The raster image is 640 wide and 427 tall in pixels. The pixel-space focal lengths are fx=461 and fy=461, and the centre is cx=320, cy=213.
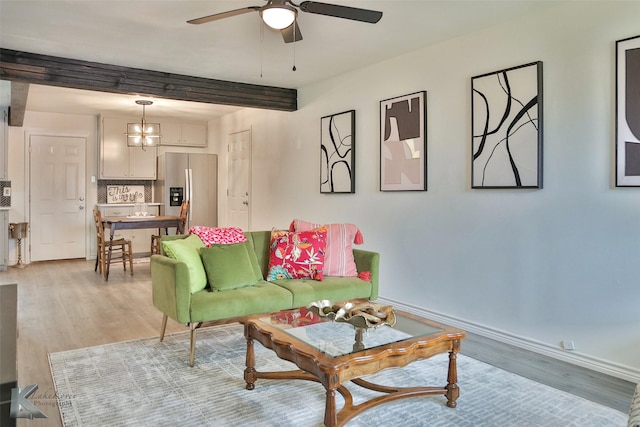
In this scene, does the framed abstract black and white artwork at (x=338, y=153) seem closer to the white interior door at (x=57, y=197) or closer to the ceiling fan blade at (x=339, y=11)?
the ceiling fan blade at (x=339, y=11)

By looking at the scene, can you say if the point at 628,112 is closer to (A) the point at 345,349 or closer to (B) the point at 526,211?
(B) the point at 526,211

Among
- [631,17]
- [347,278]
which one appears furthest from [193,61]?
[631,17]

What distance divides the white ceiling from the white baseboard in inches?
95.8

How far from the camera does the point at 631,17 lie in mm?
2867

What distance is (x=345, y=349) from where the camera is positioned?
85.4 inches

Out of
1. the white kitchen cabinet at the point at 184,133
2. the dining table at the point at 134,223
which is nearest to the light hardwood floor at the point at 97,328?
the dining table at the point at 134,223

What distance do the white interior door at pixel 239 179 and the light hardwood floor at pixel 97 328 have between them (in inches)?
69.5

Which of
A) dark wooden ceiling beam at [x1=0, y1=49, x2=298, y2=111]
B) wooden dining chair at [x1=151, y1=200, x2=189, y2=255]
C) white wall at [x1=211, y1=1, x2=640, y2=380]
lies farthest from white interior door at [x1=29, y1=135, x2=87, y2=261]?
white wall at [x1=211, y1=1, x2=640, y2=380]

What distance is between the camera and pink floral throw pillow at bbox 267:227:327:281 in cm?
378

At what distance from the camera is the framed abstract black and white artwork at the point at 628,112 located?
283 centimetres

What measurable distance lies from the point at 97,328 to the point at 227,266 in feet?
4.81

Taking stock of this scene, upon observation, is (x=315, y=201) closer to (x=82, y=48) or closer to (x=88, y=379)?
(x=82, y=48)

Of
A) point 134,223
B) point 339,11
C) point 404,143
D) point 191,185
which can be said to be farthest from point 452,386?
point 191,185

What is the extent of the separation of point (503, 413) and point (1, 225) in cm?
725
